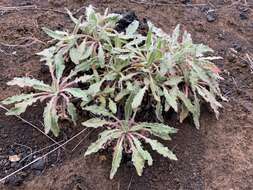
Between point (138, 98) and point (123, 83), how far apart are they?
0.63ft

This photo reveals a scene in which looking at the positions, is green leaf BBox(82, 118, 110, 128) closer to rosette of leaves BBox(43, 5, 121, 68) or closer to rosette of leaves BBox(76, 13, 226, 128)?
rosette of leaves BBox(76, 13, 226, 128)

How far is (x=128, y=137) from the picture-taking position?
7.33 feet

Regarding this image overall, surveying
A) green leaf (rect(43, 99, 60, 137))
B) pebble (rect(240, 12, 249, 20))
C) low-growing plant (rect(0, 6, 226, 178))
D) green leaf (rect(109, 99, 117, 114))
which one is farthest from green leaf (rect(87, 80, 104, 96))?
pebble (rect(240, 12, 249, 20))

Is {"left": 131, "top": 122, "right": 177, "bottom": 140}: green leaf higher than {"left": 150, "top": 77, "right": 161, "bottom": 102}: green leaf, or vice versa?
{"left": 150, "top": 77, "right": 161, "bottom": 102}: green leaf

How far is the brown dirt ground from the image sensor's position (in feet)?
7.26

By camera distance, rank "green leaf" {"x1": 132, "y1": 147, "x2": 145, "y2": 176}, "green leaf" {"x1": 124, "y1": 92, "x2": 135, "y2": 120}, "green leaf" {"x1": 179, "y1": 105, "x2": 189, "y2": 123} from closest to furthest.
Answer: "green leaf" {"x1": 132, "y1": 147, "x2": 145, "y2": 176} < "green leaf" {"x1": 124, "y1": 92, "x2": 135, "y2": 120} < "green leaf" {"x1": 179, "y1": 105, "x2": 189, "y2": 123}

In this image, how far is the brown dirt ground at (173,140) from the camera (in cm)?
221

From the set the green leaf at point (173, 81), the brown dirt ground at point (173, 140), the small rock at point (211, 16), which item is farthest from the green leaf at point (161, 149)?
the small rock at point (211, 16)

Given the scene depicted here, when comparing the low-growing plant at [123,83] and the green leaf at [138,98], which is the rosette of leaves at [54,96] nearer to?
the low-growing plant at [123,83]

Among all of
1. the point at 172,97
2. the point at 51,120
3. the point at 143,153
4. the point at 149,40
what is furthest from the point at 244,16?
the point at 51,120

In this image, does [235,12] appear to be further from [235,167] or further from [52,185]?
[52,185]

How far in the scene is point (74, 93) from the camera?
2.31m

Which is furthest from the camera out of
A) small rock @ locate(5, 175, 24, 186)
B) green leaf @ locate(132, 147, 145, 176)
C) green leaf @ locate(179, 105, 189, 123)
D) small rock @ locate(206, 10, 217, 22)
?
small rock @ locate(206, 10, 217, 22)

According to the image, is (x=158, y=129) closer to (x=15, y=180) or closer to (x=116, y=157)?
(x=116, y=157)
